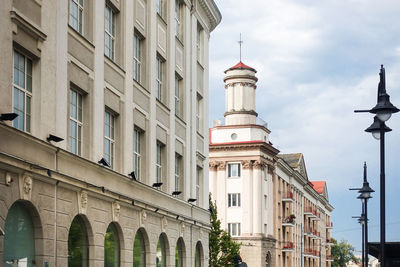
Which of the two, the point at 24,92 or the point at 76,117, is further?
the point at 76,117

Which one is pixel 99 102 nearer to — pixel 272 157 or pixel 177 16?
pixel 177 16

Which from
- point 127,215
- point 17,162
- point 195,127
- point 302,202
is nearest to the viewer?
point 17,162

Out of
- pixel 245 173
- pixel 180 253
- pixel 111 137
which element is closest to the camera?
pixel 111 137

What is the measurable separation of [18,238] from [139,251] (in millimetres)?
10670

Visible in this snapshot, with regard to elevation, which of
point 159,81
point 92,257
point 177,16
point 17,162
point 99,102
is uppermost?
point 177,16

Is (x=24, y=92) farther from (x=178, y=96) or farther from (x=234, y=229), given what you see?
(x=234, y=229)

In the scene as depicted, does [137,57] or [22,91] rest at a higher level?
[137,57]

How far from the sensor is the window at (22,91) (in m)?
18.0

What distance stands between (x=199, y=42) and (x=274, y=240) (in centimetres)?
4788

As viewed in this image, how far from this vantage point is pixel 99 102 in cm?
2355

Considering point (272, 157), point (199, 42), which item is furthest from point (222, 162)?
point (199, 42)

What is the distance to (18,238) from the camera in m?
18.1

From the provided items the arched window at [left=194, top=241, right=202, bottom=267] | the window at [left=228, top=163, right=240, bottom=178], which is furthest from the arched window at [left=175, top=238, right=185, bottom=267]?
the window at [left=228, top=163, right=240, bottom=178]

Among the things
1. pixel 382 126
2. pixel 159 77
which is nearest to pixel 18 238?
pixel 382 126
